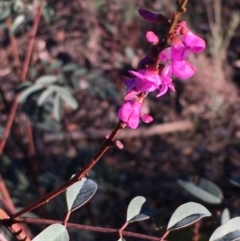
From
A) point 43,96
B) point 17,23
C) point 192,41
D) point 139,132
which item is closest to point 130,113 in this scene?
point 192,41

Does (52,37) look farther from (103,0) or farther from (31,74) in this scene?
(31,74)

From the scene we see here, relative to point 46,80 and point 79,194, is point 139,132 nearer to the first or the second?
point 46,80

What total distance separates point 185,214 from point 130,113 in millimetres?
220

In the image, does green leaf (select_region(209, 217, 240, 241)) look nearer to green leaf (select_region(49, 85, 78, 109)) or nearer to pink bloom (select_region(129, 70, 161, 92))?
pink bloom (select_region(129, 70, 161, 92))

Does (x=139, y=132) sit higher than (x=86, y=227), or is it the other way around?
(x=86, y=227)

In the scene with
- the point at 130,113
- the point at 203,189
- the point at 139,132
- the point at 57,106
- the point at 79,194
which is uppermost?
the point at 130,113

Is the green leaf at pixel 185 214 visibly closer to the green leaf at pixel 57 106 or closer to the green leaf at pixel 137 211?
the green leaf at pixel 137 211

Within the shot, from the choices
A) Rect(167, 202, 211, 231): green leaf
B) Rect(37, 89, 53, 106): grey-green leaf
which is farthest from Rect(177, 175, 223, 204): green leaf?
Rect(37, 89, 53, 106): grey-green leaf

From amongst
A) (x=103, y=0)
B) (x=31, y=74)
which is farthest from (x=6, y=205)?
(x=103, y=0)

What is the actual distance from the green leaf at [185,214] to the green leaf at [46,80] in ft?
Answer: 2.71

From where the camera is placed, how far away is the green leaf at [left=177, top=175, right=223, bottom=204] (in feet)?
3.39

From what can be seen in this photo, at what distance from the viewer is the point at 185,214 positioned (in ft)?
2.39

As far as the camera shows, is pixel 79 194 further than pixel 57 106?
No

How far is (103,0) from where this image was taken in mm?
3238
